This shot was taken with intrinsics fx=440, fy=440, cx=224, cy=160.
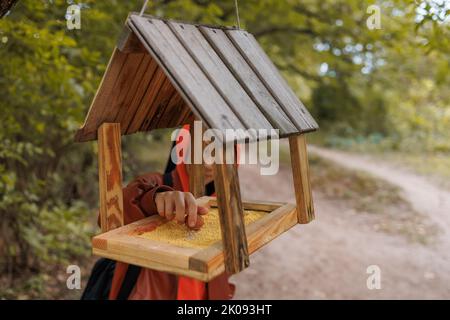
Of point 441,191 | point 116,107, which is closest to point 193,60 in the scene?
point 116,107

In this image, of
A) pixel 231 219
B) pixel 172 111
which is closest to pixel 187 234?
pixel 231 219

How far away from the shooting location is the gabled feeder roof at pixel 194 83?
4.12 feet

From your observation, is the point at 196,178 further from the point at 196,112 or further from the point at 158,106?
the point at 196,112

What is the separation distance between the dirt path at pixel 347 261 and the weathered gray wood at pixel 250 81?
416 cm

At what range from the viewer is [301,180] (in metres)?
1.82

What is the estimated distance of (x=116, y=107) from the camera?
161cm

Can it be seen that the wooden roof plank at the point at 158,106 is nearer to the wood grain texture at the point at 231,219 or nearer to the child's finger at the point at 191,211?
the child's finger at the point at 191,211

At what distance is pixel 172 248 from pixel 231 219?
8.3 inches

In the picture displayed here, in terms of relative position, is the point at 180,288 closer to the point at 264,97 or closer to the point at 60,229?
the point at 264,97

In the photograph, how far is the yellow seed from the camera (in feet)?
4.79

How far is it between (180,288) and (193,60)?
1277 millimetres

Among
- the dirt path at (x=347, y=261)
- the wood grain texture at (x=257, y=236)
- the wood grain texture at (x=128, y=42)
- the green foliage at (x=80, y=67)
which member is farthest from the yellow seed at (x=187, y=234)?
the dirt path at (x=347, y=261)
